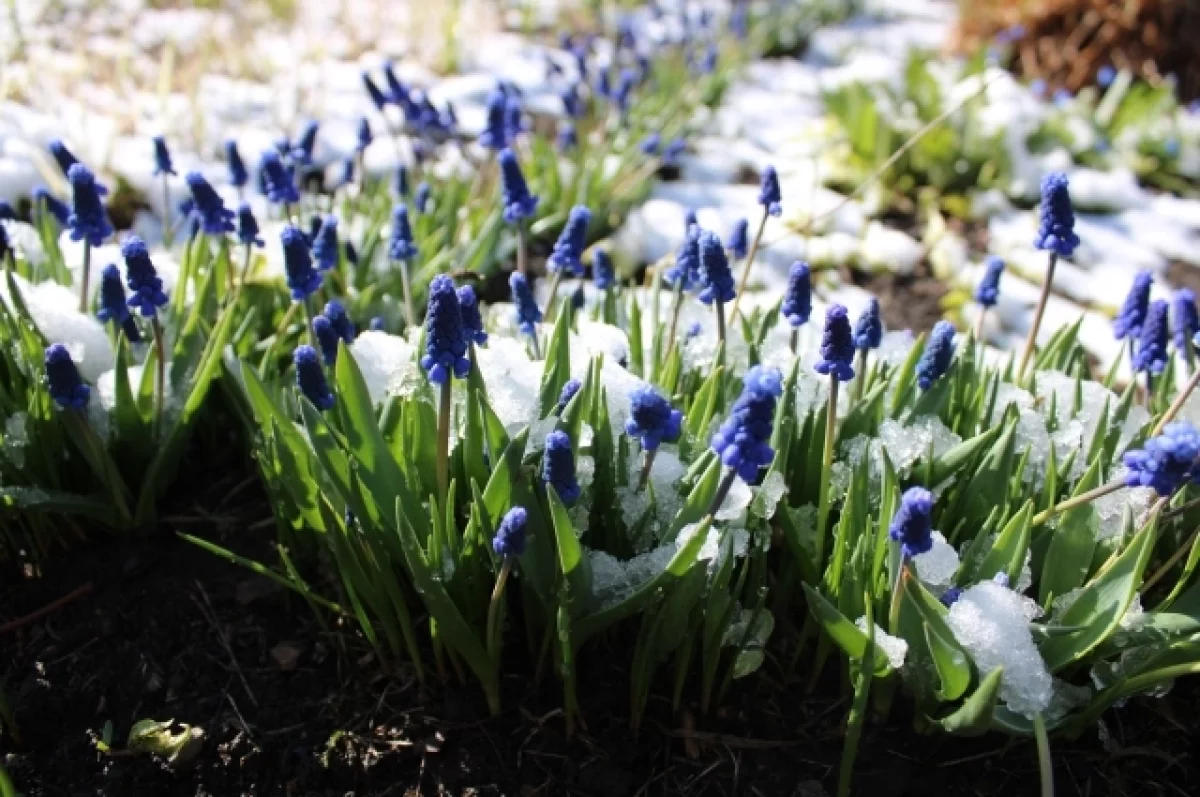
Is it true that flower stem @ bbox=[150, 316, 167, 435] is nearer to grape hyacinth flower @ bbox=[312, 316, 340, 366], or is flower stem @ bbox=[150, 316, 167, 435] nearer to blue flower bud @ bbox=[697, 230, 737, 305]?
grape hyacinth flower @ bbox=[312, 316, 340, 366]

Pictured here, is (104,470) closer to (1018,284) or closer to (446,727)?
(446,727)

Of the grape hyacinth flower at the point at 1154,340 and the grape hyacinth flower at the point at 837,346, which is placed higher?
the grape hyacinth flower at the point at 837,346

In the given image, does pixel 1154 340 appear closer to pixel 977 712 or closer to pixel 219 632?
pixel 977 712

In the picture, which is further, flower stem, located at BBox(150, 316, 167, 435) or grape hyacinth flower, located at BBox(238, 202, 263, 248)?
grape hyacinth flower, located at BBox(238, 202, 263, 248)

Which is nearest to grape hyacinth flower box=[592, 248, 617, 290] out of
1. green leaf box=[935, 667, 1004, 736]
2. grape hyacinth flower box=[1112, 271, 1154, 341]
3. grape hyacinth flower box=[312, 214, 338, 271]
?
grape hyacinth flower box=[312, 214, 338, 271]

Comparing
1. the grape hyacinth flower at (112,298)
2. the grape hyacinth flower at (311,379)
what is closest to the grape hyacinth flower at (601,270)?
the grape hyacinth flower at (311,379)

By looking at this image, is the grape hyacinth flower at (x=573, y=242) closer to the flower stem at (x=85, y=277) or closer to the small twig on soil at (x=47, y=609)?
the flower stem at (x=85, y=277)

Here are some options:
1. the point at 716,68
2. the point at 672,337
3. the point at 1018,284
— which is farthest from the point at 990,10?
the point at 672,337

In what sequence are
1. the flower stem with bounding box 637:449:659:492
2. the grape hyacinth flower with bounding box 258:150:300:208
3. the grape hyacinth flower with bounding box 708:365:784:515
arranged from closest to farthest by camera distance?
the grape hyacinth flower with bounding box 708:365:784:515 < the flower stem with bounding box 637:449:659:492 < the grape hyacinth flower with bounding box 258:150:300:208
